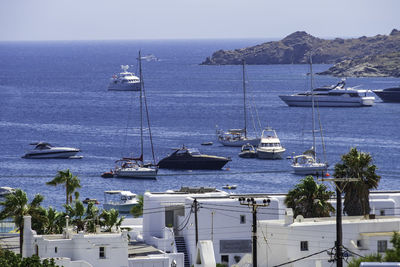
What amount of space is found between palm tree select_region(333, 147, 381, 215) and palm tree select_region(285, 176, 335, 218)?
124 centimetres

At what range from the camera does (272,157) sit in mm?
137625

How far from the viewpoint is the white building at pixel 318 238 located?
51.0 meters

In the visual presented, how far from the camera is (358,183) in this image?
2244 inches

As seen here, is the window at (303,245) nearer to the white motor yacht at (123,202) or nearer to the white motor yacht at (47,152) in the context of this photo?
the white motor yacht at (123,202)

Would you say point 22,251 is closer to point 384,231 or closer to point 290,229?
point 290,229

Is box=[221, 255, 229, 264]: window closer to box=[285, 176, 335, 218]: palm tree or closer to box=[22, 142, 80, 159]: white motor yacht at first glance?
box=[285, 176, 335, 218]: palm tree

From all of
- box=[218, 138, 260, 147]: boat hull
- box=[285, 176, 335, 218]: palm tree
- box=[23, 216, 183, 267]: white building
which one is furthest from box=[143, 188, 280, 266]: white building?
box=[218, 138, 260, 147]: boat hull

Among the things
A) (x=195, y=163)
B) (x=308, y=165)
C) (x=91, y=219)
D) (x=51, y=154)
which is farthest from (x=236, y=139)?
(x=91, y=219)

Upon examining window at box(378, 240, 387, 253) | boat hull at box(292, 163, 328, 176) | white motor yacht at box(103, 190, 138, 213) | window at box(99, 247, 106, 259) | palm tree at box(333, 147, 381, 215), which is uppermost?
palm tree at box(333, 147, 381, 215)

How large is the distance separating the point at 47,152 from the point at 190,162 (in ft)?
67.4

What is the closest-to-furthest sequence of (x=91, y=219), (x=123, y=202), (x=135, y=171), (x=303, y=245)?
1. (x=303, y=245)
2. (x=91, y=219)
3. (x=123, y=202)
4. (x=135, y=171)

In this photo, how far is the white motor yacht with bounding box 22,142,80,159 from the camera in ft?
454

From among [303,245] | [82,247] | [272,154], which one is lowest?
[272,154]

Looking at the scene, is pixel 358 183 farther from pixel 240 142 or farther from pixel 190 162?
pixel 240 142
